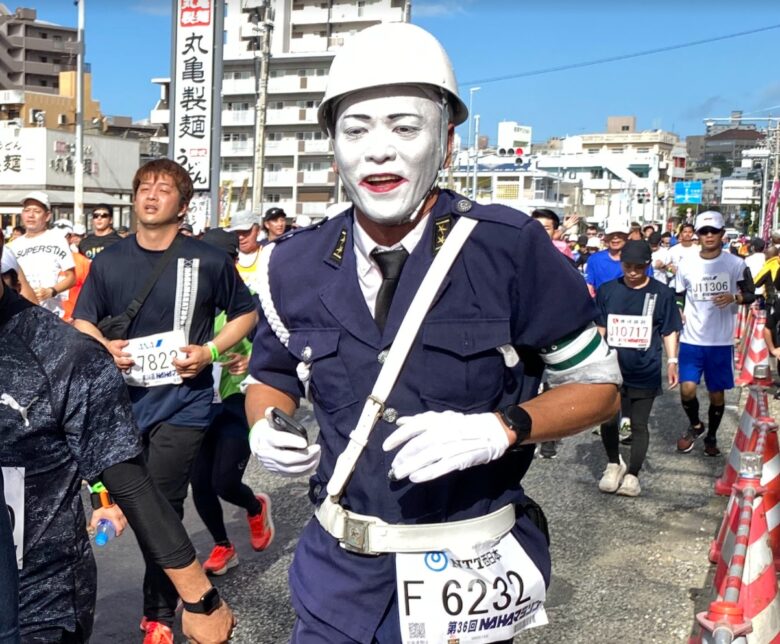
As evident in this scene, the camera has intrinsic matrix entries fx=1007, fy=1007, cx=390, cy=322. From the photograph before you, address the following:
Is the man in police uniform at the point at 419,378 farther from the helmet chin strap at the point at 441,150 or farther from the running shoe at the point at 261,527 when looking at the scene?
the running shoe at the point at 261,527

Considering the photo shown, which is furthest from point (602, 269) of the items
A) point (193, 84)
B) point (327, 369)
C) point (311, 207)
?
point (311, 207)

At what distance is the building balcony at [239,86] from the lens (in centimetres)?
8138

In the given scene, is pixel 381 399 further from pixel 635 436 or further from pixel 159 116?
pixel 159 116

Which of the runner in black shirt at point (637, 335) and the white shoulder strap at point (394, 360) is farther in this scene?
the runner in black shirt at point (637, 335)

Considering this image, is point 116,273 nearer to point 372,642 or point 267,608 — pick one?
point 267,608

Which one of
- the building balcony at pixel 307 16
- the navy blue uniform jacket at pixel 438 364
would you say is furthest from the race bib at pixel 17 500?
the building balcony at pixel 307 16

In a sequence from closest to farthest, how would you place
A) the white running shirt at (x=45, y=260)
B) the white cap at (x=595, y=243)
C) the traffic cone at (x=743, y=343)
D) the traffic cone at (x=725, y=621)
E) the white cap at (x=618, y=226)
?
1. the traffic cone at (x=725, y=621)
2. the white running shirt at (x=45, y=260)
3. the white cap at (x=618, y=226)
4. the traffic cone at (x=743, y=343)
5. the white cap at (x=595, y=243)

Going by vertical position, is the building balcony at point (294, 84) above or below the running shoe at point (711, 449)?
above

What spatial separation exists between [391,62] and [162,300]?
8.43 ft

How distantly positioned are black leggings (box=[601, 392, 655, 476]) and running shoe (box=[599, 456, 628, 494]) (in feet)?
0.19

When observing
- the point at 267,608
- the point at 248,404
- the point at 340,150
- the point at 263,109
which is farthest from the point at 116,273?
the point at 263,109

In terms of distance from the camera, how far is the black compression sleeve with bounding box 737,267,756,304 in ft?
30.5

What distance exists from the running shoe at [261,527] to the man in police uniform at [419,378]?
3138 mm

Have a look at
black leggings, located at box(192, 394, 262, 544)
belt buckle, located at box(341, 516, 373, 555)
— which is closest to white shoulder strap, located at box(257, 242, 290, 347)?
belt buckle, located at box(341, 516, 373, 555)
